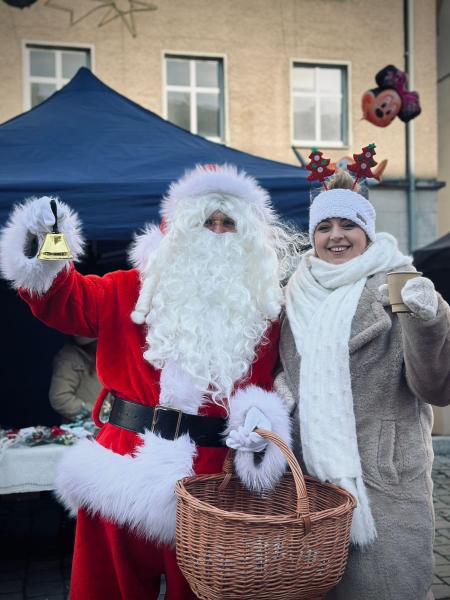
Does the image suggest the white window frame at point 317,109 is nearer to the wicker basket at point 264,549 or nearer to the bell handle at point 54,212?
the bell handle at point 54,212

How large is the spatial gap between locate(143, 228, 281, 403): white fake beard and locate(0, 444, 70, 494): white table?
1585 mm

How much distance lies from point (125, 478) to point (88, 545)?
379mm

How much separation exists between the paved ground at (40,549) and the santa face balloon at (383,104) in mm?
4653

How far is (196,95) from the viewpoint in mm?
8516

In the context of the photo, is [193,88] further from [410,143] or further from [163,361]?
[163,361]

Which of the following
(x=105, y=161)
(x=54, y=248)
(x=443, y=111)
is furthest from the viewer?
(x=443, y=111)

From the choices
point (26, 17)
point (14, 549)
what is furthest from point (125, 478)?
point (26, 17)

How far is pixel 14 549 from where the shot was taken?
4109mm

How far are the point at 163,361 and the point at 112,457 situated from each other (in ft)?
1.26

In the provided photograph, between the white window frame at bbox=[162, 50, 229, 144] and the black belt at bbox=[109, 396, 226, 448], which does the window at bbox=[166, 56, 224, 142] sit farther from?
the black belt at bbox=[109, 396, 226, 448]

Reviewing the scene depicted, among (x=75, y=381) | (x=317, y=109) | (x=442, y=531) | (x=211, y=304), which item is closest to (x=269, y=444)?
(x=211, y=304)

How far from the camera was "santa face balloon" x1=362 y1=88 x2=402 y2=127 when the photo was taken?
25.5 ft

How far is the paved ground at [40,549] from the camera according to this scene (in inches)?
139

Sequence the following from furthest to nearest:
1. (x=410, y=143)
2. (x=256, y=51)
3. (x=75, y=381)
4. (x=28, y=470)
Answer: (x=410, y=143) < (x=256, y=51) < (x=75, y=381) < (x=28, y=470)
